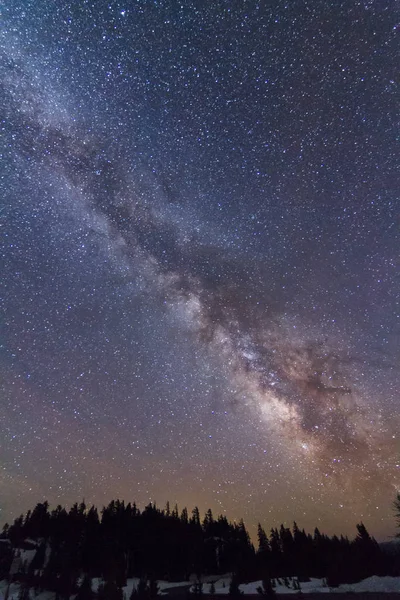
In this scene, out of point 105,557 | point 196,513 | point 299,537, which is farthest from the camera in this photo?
point 196,513

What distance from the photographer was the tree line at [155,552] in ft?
170

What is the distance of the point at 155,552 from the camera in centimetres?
6053

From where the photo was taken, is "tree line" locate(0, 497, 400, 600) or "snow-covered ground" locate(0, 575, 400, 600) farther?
"tree line" locate(0, 497, 400, 600)

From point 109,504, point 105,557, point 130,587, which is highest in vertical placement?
point 109,504

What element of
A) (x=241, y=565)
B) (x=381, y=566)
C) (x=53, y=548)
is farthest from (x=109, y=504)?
(x=381, y=566)

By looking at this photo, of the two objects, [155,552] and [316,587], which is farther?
[155,552]

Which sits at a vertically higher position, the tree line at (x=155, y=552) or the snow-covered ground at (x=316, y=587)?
the tree line at (x=155, y=552)

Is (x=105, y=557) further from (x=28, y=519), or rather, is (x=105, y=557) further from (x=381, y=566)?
(x=381, y=566)

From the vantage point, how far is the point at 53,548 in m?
60.3

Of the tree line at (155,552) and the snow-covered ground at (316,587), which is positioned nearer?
the snow-covered ground at (316,587)

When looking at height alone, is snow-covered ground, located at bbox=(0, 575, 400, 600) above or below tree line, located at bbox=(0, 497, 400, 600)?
below

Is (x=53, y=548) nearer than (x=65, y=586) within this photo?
No

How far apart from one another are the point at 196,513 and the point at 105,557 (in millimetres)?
31427

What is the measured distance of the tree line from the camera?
170 feet
